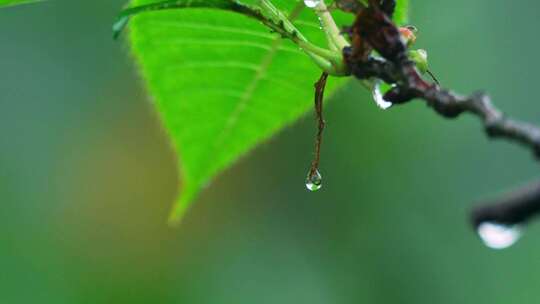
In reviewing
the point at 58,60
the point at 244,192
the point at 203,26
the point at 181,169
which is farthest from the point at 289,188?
the point at 203,26

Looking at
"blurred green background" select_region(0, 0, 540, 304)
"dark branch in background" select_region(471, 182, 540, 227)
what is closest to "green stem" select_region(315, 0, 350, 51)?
"dark branch in background" select_region(471, 182, 540, 227)

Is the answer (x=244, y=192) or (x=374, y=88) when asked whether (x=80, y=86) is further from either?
(x=374, y=88)

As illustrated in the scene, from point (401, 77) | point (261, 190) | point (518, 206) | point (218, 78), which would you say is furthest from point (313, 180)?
point (261, 190)

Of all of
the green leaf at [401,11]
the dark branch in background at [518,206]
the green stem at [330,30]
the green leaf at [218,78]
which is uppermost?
the dark branch in background at [518,206]

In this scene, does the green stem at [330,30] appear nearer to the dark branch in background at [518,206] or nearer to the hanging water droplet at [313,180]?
the hanging water droplet at [313,180]

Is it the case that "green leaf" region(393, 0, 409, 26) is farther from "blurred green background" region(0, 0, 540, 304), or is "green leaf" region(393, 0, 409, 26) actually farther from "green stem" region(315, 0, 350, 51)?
"blurred green background" region(0, 0, 540, 304)

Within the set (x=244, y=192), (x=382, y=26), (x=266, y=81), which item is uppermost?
(x=382, y=26)

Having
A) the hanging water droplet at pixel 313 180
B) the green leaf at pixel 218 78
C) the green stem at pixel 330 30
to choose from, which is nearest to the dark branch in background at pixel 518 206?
the green stem at pixel 330 30
